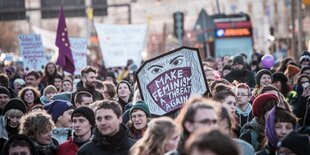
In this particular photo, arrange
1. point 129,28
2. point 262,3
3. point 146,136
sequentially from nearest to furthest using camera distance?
1. point 146,136
2. point 129,28
3. point 262,3

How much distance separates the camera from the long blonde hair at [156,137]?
7.34m

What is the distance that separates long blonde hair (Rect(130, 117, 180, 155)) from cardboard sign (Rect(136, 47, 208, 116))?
280cm

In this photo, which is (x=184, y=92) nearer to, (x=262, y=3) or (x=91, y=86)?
(x=91, y=86)

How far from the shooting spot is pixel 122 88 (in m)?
14.7

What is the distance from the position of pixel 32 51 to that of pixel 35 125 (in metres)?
14.6

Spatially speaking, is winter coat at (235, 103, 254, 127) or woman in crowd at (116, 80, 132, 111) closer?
winter coat at (235, 103, 254, 127)

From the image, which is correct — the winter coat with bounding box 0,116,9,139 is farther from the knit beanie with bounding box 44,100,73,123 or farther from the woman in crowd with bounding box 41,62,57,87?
the woman in crowd with bounding box 41,62,57,87

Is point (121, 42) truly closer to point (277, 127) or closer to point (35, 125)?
point (35, 125)

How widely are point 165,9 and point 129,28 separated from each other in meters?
65.1

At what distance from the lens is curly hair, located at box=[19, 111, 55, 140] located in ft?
30.7

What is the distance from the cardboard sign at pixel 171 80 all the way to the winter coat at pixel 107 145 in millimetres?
1780

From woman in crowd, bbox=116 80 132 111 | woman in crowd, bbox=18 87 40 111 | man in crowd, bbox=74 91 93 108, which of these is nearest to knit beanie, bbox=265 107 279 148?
man in crowd, bbox=74 91 93 108

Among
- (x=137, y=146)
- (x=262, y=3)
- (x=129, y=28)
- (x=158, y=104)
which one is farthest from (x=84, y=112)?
(x=262, y=3)

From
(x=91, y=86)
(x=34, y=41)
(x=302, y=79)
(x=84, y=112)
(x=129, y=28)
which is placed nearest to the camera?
(x=84, y=112)
